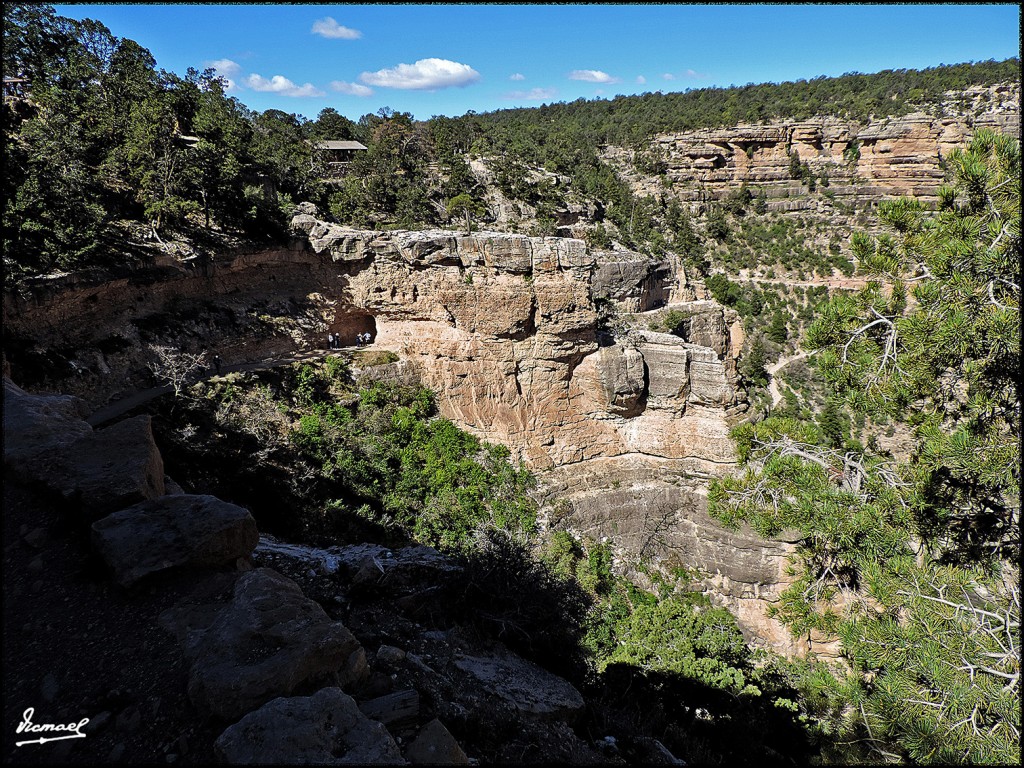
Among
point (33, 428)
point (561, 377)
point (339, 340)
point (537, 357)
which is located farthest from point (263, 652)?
point (339, 340)

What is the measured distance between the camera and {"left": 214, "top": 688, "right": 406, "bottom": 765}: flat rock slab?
3229mm

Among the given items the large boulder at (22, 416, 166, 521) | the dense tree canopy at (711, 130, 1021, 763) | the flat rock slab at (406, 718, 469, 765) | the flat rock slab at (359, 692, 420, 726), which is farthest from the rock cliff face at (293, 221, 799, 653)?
the flat rock slab at (406, 718, 469, 765)

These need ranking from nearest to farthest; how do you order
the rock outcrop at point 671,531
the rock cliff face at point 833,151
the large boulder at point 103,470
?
the large boulder at point 103,470 → the rock outcrop at point 671,531 → the rock cliff face at point 833,151

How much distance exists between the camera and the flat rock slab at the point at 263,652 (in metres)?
3.72

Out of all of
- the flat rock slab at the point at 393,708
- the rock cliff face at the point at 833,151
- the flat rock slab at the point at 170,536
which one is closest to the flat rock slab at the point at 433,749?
the flat rock slab at the point at 393,708

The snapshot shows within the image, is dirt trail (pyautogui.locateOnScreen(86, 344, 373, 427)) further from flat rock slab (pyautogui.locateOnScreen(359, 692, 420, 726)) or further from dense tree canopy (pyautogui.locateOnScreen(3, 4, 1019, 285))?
flat rock slab (pyautogui.locateOnScreen(359, 692, 420, 726))

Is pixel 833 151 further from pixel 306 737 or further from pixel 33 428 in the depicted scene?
pixel 306 737

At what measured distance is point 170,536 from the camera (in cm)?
492

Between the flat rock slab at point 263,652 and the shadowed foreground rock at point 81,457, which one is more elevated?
the shadowed foreground rock at point 81,457

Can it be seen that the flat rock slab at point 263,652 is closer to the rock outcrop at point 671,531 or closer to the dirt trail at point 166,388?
the dirt trail at point 166,388

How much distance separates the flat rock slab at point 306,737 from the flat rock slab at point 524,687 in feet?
10.3

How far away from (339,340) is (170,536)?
58.0ft

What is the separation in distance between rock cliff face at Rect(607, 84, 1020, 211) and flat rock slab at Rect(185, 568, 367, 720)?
54.7m

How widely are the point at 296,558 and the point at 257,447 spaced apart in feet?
25.4
